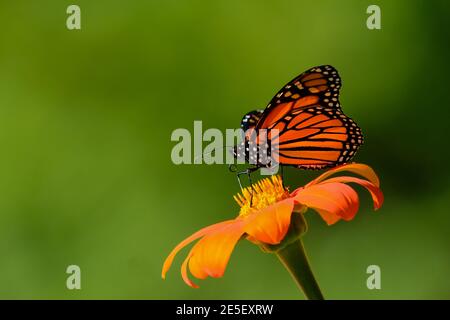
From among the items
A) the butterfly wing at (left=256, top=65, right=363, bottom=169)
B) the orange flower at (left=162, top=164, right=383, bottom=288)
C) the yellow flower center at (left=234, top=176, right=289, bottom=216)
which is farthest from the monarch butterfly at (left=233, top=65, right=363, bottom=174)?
the orange flower at (left=162, top=164, right=383, bottom=288)

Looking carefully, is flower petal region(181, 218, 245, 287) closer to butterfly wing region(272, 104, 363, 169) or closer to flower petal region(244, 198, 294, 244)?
flower petal region(244, 198, 294, 244)

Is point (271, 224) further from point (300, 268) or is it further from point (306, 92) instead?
point (306, 92)

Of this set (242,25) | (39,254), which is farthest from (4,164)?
(242,25)

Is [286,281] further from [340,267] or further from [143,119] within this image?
[143,119]

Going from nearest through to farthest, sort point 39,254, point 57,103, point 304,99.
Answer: point 304,99 < point 39,254 < point 57,103

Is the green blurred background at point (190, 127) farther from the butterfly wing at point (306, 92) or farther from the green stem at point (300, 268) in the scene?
the green stem at point (300, 268)

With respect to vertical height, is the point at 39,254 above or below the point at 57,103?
below
